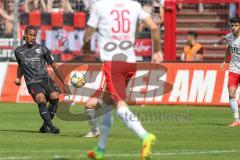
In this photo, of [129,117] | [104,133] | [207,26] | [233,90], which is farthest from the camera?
[207,26]

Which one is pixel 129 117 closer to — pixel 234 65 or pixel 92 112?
pixel 92 112

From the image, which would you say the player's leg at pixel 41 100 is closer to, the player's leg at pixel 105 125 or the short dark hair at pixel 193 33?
the player's leg at pixel 105 125

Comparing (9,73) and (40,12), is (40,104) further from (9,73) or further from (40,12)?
(40,12)

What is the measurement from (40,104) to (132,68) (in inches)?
183

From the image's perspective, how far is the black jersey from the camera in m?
17.3

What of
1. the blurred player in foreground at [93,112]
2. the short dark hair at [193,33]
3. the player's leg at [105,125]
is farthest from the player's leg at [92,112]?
the short dark hair at [193,33]

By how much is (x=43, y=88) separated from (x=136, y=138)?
2412mm

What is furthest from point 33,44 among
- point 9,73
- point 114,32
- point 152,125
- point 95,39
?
point 95,39

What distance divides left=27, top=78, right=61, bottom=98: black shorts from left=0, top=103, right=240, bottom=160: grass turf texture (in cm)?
81

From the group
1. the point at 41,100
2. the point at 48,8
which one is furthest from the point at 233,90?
the point at 48,8

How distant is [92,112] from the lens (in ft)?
51.7

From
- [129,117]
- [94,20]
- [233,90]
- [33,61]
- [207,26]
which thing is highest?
[94,20]

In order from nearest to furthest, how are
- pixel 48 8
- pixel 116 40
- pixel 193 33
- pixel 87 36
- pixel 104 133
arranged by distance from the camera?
pixel 104 133
pixel 87 36
pixel 116 40
pixel 193 33
pixel 48 8

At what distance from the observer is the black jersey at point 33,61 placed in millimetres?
17344
